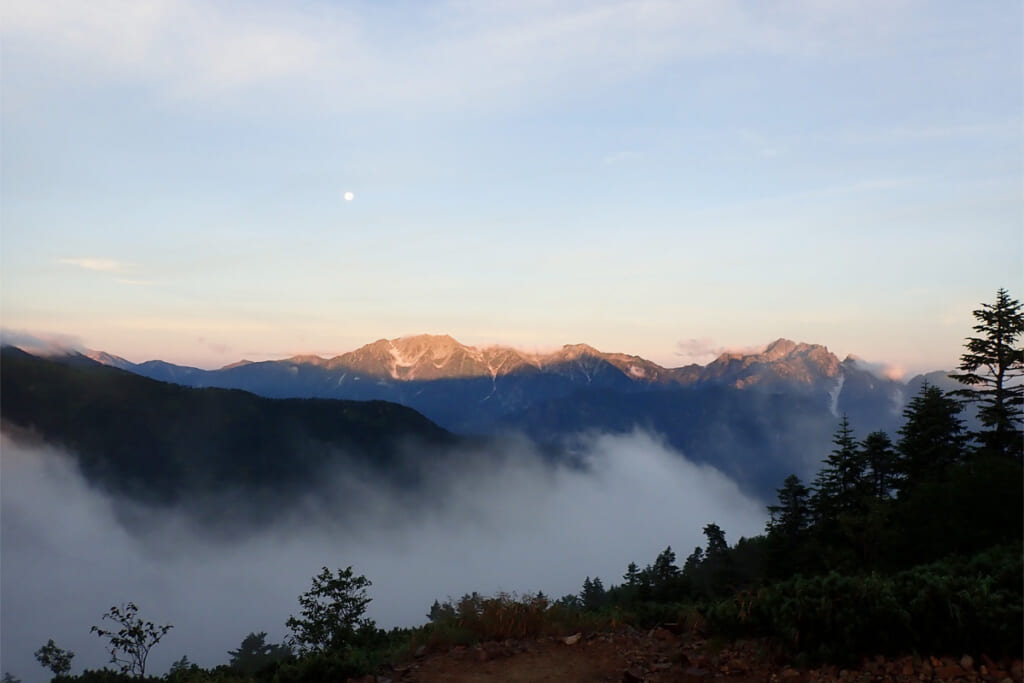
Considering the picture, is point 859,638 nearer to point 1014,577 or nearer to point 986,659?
point 986,659

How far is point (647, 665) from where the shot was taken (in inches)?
371

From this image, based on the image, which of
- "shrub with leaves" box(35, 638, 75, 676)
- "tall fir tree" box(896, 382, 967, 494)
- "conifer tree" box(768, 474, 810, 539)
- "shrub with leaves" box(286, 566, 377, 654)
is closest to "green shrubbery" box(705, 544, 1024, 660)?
"tall fir tree" box(896, 382, 967, 494)

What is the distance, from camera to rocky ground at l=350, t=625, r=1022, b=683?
783cm

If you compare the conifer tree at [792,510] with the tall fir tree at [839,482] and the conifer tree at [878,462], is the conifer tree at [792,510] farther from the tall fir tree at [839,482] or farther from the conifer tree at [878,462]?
the conifer tree at [878,462]

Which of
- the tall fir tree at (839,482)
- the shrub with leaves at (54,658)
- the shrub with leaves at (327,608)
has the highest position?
the tall fir tree at (839,482)

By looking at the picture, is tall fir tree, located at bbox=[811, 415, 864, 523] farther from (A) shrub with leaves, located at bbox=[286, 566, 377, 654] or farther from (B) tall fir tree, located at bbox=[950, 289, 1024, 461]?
(A) shrub with leaves, located at bbox=[286, 566, 377, 654]

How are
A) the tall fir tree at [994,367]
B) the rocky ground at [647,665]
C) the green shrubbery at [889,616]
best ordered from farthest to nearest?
the tall fir tree at [994,367] → the green shrubbery at [889,616] → the rocky ground at [647,665]

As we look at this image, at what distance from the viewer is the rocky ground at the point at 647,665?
783 centimetres

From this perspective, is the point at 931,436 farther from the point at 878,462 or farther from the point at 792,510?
the point at 792,510

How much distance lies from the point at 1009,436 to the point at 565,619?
29.7 meters

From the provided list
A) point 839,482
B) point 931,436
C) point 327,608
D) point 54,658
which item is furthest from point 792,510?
point 54,658

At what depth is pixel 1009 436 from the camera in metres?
29.7

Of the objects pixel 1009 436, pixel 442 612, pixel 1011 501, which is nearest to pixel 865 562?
pixel 1011 501

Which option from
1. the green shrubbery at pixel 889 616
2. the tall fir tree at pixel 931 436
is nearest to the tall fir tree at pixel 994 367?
the tall fir tree at pixel 931 436
